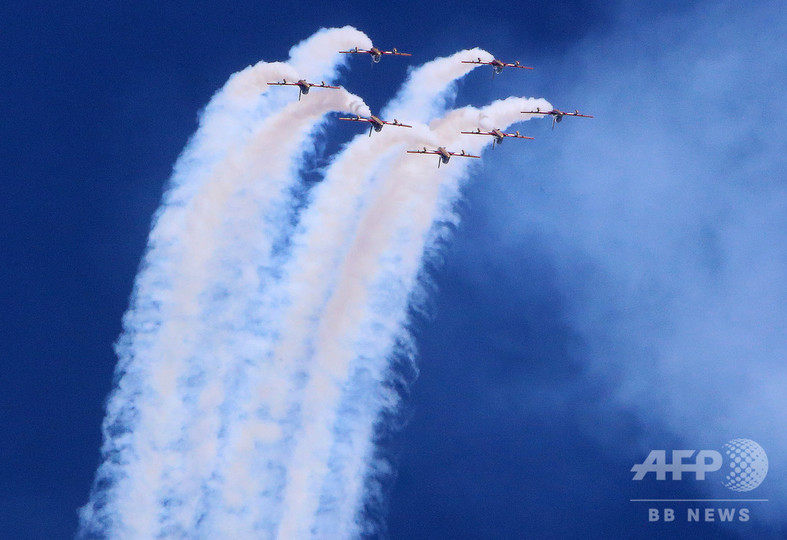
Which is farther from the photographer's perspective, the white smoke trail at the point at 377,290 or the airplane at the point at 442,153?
the airplane at the point at 442,153

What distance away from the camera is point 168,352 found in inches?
3915

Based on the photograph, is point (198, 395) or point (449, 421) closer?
point (198, 395)

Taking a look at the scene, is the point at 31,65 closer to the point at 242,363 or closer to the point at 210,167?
the point at 210,167

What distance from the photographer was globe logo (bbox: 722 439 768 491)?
117 meters

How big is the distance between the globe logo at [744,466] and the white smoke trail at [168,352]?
5492 centimetres

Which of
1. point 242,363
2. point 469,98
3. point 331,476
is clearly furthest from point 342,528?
point 469,98

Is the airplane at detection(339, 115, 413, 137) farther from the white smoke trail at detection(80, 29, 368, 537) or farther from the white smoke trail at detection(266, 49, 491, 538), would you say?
the white smoke trail at detection(266, 49, 491, 538)

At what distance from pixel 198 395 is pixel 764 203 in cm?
6725

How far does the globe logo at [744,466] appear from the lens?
11656 cm

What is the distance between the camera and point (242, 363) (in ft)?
326

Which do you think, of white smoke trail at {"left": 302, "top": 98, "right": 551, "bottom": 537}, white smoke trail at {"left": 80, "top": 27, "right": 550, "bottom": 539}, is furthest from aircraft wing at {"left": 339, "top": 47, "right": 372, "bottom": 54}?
white smoke trail at {"left": 302, "top": 98, "right": 551, "bottom": 537}

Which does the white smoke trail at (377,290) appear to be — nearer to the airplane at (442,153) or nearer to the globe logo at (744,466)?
the airplane at (442,153)

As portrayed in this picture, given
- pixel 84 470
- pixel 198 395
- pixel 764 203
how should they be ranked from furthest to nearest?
pixel 764 203, pixel 84 470, pixel 198 395

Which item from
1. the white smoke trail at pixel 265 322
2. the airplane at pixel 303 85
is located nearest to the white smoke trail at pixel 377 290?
the white smoke trail at pixel 265 322
